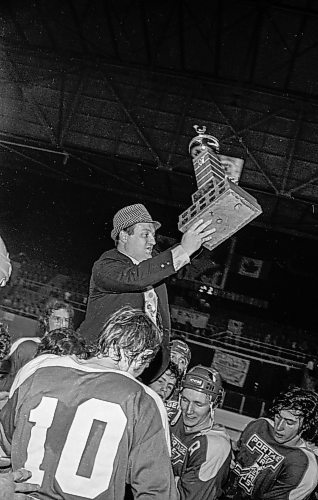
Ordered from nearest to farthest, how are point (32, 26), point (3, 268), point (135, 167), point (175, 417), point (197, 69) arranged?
1. point (3, 268)
2. point (175, 417)
3. point (32, 26)
4. point (197, 69)
5. point (135, 167)

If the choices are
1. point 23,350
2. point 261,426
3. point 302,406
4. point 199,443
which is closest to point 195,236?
point 199,443

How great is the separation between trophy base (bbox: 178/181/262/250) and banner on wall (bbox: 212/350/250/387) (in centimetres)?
283

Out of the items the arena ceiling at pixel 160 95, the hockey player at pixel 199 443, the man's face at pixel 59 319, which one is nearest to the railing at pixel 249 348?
the arena ceiling at pixel 160 95

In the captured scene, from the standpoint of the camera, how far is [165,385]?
2.37m

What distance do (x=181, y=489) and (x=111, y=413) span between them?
847 mm

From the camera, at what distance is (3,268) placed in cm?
176

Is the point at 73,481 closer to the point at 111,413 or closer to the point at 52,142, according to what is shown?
the point at 111,413

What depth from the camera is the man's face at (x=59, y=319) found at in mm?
2656

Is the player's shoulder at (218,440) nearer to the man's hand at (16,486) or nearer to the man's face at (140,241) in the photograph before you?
the man's face at (140,241)

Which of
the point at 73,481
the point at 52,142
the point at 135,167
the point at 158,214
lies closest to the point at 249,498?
the point at 73,481

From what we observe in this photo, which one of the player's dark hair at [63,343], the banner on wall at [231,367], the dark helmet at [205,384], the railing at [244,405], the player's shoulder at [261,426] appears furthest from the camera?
the banner on wall at [231,367]

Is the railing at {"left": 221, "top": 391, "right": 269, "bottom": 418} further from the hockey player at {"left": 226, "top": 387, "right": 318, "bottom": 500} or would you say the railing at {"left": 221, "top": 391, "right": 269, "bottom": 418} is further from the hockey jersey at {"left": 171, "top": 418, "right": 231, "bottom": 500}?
the hockey jersey at {"left": 171, "top": 418, "right": 231, "bottom": 500}

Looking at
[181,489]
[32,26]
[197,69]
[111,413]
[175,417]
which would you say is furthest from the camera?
[197,69]

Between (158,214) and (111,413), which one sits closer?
(111,413)
